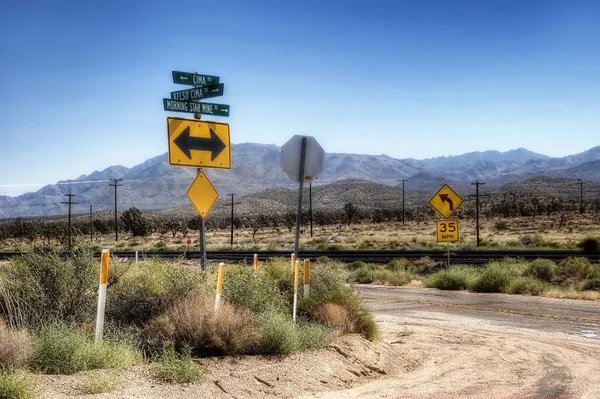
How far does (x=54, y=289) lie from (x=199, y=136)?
390 cm

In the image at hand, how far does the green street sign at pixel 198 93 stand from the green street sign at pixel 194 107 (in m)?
0.12

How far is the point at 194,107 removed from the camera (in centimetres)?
1291

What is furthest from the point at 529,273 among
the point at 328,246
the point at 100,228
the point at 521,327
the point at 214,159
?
the point at 100,228

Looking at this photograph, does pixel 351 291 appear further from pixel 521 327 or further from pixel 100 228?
pixel 100 228

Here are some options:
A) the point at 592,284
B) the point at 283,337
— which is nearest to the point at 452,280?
the point at 592,284

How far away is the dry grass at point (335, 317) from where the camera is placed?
11656 mm

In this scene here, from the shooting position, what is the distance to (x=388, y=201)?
192 meters

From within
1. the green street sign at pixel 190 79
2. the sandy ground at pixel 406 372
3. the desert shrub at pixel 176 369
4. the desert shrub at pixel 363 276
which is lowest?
the desert shrub at pixel 363 276

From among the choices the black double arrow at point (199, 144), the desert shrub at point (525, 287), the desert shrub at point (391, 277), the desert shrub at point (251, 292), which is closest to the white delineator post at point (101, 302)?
the desert shrub at point (251, 292)

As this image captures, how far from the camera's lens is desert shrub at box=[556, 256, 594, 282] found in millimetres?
26498

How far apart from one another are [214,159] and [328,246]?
4424cm

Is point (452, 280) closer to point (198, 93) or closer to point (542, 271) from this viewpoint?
point (542, 271)

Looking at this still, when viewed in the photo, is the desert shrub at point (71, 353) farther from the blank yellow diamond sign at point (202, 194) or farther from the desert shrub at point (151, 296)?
the blank yellow diamond sign at point (202, 194)

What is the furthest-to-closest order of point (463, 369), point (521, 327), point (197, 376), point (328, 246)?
point (328, 246) < point (521, 327) < point (463, 369) < point (197, 376)
